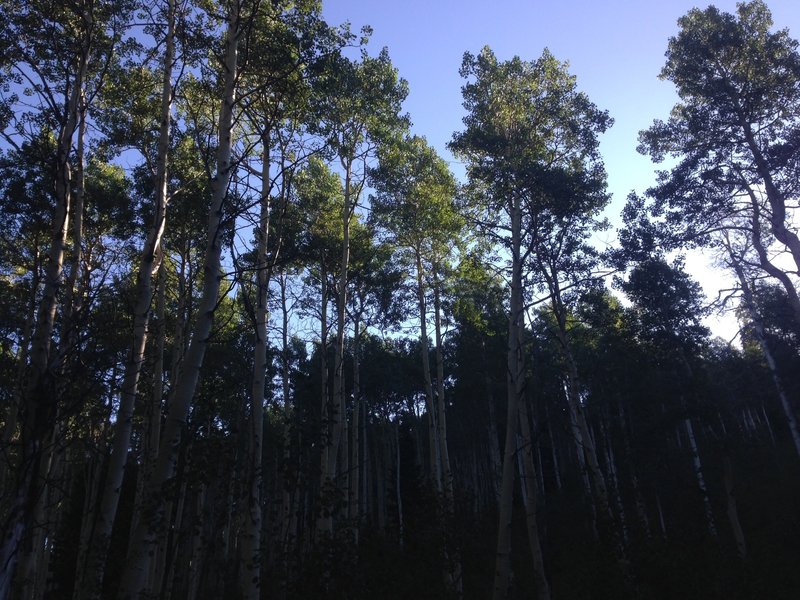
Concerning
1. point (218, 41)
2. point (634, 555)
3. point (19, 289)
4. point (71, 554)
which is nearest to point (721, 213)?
point (634, 555)

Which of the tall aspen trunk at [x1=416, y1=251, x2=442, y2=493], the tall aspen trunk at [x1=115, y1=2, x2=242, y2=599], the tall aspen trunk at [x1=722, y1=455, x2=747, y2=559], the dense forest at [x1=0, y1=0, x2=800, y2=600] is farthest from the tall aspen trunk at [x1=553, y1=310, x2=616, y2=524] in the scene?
the tall aspen trunk at [x1=722, y1=455, x2=747, y2=559]

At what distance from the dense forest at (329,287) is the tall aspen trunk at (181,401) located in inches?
0.9

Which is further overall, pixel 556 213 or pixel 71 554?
pixel 71 554

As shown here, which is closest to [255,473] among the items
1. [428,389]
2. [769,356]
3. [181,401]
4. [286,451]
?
[181,401]

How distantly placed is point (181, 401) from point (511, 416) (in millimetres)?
5846

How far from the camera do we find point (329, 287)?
50.8 feet

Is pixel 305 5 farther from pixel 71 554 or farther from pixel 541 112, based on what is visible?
pixel 71 554

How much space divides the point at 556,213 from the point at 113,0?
388 inches

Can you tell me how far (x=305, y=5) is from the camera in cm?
914

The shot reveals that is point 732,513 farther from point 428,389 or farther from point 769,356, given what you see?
point 428,389

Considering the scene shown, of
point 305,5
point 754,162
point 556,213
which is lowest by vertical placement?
point 556,213

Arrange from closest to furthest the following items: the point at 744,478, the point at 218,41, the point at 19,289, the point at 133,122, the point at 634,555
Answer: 1. the point at 218,41
2. the point at 634,555
3. the point at 133,122
4. the point at 19,289
5. the point at 744,478

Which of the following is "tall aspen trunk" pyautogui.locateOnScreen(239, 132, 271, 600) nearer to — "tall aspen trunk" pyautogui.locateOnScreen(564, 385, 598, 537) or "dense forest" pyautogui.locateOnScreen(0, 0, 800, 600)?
"dense forest" pyautogui.locateOnScreen(0, 0, 800, 600)

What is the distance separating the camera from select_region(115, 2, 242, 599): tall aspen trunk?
4461 millimetres
